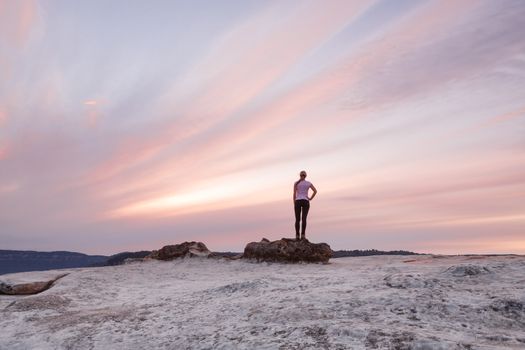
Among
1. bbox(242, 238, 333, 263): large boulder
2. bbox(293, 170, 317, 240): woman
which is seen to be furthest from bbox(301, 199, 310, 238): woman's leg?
bbox(242, 238, 333, 263): large boulder

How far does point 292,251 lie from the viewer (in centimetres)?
1611

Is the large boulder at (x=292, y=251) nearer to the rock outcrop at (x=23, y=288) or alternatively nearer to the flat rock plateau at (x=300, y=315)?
the flat rock plateau at (x=300, y=315)

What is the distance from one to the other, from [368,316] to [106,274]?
1060 centimetres

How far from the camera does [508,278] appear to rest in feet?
24.5

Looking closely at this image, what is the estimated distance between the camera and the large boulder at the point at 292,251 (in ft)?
52.7

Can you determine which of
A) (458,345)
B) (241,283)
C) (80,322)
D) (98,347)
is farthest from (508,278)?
(80,322)

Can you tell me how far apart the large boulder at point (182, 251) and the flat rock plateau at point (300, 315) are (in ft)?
24.8

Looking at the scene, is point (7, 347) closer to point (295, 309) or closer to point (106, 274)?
point (295, 309)

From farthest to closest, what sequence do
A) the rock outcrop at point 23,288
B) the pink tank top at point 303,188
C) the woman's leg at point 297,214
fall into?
the woman's leg at point 297,214
the pink tank top at point 303,188
the rock outcrop at point 23,288

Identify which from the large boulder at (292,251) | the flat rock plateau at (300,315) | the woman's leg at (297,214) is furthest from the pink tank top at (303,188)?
the flat rock plateau at (300,315)

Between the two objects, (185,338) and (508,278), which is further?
(508,278)

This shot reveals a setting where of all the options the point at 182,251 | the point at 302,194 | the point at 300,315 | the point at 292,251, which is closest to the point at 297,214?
the point at 302,194

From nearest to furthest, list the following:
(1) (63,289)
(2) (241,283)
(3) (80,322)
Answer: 1. (3) (80,322)
2. (2) (241,283)
3. (1) (63,289)

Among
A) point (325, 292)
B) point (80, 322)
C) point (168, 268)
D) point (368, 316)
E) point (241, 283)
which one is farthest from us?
point (168, 268)
